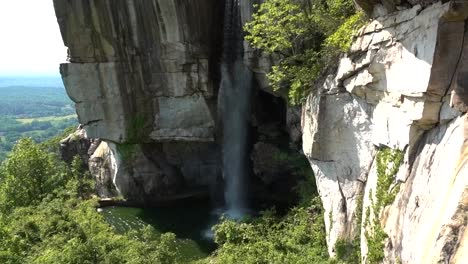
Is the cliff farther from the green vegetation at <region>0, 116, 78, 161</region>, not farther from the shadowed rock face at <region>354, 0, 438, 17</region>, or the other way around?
the green vegetation at <region>0, 116, 78, 161</region>

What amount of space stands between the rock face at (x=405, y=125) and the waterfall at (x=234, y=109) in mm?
11004

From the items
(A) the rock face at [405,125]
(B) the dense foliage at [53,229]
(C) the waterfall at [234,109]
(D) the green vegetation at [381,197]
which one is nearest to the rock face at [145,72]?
(C) the waterfall at [234,109]

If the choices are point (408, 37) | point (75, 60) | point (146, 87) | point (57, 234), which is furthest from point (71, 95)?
point (408, 37)

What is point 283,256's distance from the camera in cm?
1561

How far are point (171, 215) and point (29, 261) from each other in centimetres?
1224

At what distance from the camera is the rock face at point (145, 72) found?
78.3ft

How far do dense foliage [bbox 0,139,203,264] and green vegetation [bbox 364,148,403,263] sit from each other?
7377 millimetres

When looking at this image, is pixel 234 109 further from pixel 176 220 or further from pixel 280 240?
pixel 280 240

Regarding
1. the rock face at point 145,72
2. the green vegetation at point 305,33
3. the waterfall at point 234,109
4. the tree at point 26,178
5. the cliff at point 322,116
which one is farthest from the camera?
the tree at point 26,178

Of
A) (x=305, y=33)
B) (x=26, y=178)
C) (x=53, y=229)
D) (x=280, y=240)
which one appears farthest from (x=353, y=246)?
(x=26, y=178)

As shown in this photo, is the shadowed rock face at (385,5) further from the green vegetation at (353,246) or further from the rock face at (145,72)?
the rock face at (145,72)

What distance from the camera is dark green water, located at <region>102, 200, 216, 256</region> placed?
2302 centimetres

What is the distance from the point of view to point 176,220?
2620cm

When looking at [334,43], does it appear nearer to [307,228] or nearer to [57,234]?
[307,228]
